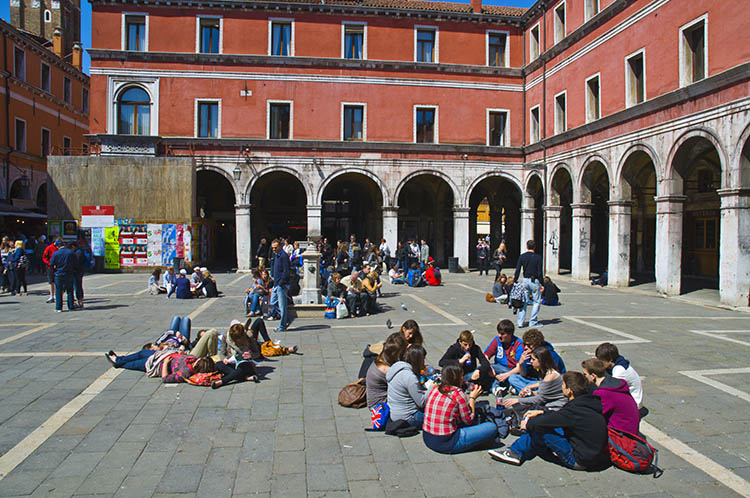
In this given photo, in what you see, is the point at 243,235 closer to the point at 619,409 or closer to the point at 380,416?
the point at 380,416

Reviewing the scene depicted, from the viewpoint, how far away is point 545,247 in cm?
2336

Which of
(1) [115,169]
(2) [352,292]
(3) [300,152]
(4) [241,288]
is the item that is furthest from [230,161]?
(2) [352,292]

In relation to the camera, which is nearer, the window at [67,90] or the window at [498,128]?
the window at [498,128]

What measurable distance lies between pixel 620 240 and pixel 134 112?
70.3 ft

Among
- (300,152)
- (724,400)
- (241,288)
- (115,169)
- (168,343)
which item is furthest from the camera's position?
(300,152)

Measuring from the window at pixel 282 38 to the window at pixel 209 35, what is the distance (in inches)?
98.7

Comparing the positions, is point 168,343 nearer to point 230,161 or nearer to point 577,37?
point 230,161

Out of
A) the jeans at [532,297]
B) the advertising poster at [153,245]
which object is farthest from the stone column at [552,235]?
the advertising poster at [153,245]

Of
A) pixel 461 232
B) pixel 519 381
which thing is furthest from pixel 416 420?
pixel 461 232

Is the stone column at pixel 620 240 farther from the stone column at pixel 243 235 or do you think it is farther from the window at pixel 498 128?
the stone column at pixel 243 235

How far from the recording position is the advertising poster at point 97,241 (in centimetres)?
2284

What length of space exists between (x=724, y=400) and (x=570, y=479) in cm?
318

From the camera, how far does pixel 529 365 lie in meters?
6.46

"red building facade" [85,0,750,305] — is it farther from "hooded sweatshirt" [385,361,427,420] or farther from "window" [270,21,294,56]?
"hooded sweatshirt" [385,361,427,420]
